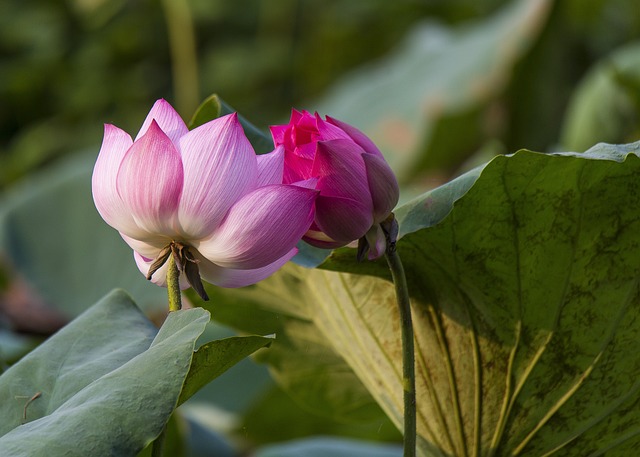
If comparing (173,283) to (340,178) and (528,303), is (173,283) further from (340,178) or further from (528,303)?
(528,303)

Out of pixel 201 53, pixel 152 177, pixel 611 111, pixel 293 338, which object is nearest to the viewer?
pixel 152 177

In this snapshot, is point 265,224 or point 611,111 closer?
point 265,224

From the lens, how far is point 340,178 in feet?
1.44

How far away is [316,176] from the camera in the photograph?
0.45 metres

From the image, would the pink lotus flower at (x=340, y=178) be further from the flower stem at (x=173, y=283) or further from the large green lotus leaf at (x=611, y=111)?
the large green lotus leaf at (x=611, y=111)

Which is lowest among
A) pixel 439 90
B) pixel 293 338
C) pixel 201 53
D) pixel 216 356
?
pixel 201 53

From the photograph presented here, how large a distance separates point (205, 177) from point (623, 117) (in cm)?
110

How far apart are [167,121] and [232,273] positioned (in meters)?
0.07

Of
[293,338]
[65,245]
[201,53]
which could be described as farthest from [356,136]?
[201,53]

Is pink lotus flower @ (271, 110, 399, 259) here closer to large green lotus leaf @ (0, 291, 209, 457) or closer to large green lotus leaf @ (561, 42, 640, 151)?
large green lotus leaf @ (0, 291, 209, 457)

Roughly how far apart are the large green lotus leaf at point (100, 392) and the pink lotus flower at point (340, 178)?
0.07 m

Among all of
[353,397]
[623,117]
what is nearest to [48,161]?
[623,117]

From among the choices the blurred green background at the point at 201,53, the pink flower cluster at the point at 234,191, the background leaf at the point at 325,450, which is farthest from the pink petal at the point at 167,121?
the blurred green background at the point at 201,53

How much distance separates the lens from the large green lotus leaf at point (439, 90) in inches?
69.5
